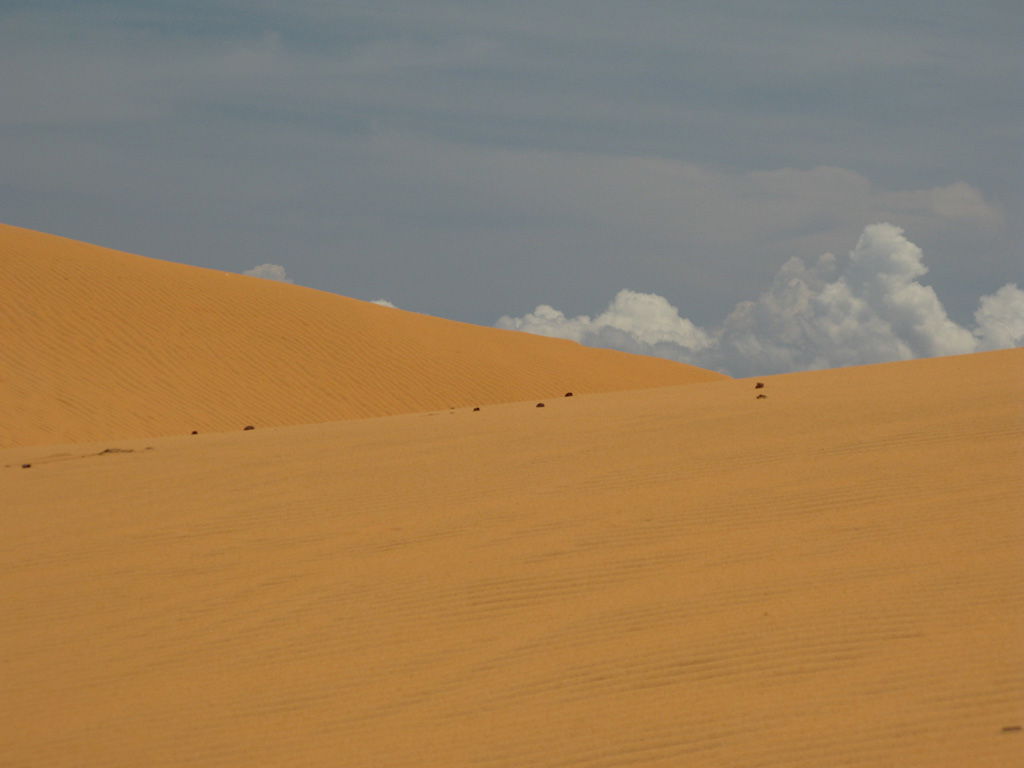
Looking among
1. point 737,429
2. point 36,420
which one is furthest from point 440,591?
point 36,420

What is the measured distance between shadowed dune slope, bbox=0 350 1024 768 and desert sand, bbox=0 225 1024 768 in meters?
0.02

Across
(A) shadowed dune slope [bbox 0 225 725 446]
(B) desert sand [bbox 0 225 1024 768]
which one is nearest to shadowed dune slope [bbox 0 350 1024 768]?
(B) desert sand [bbox 0 225 1024 768]

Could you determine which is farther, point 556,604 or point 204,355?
point 204,355

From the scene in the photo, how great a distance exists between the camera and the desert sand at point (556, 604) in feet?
15.9

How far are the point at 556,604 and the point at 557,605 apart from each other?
0.05 ft

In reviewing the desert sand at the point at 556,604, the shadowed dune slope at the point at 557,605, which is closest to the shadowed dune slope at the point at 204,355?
the desert sand at the point at 556,604

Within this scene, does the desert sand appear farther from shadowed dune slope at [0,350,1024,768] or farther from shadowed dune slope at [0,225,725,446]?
shadowed dune slope at [0,225,725,446]

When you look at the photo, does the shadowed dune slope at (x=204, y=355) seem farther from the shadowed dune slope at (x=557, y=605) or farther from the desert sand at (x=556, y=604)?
the shadowed dune slope at (x=557, y=605)

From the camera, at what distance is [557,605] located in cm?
630

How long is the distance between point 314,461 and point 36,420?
11008mm

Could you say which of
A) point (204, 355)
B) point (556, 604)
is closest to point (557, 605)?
point (556, 604)

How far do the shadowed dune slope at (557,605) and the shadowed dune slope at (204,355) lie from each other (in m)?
12.1

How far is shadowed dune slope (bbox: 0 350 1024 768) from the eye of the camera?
4844 mm

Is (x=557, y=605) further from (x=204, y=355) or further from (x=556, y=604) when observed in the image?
(x=204, y=355)
